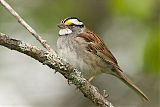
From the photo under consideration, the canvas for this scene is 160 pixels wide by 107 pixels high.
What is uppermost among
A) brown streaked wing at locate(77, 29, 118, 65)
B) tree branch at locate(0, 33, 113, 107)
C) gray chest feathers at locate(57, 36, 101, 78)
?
brown streaked wing at locate(77, 29, 118, 65)

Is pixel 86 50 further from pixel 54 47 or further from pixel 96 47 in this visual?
pixel 54 47

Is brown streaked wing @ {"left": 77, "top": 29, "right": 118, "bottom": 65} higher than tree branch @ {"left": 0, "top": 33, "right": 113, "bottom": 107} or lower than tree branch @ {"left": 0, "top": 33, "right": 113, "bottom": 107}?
higher

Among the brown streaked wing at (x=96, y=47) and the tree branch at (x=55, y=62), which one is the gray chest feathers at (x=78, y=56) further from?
the tree branch at (x=55, y=62)

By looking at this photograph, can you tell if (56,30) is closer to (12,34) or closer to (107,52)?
(12,34)

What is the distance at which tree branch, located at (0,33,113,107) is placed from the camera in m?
3.17

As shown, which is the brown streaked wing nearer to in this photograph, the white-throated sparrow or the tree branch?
the white-throated sparrow

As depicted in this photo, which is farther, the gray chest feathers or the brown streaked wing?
the brown streaked wing

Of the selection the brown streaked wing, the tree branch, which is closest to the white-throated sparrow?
the brown streaked wing

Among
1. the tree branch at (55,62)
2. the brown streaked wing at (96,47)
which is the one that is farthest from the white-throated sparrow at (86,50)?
the tree branch at (55,62)

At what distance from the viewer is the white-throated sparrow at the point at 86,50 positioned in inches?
184

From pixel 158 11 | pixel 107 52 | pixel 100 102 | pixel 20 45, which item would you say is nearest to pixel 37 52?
pixel 20 45

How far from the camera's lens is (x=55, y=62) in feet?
10.9

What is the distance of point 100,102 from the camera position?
11.4 feet

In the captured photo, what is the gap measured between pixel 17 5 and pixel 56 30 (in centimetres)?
52
